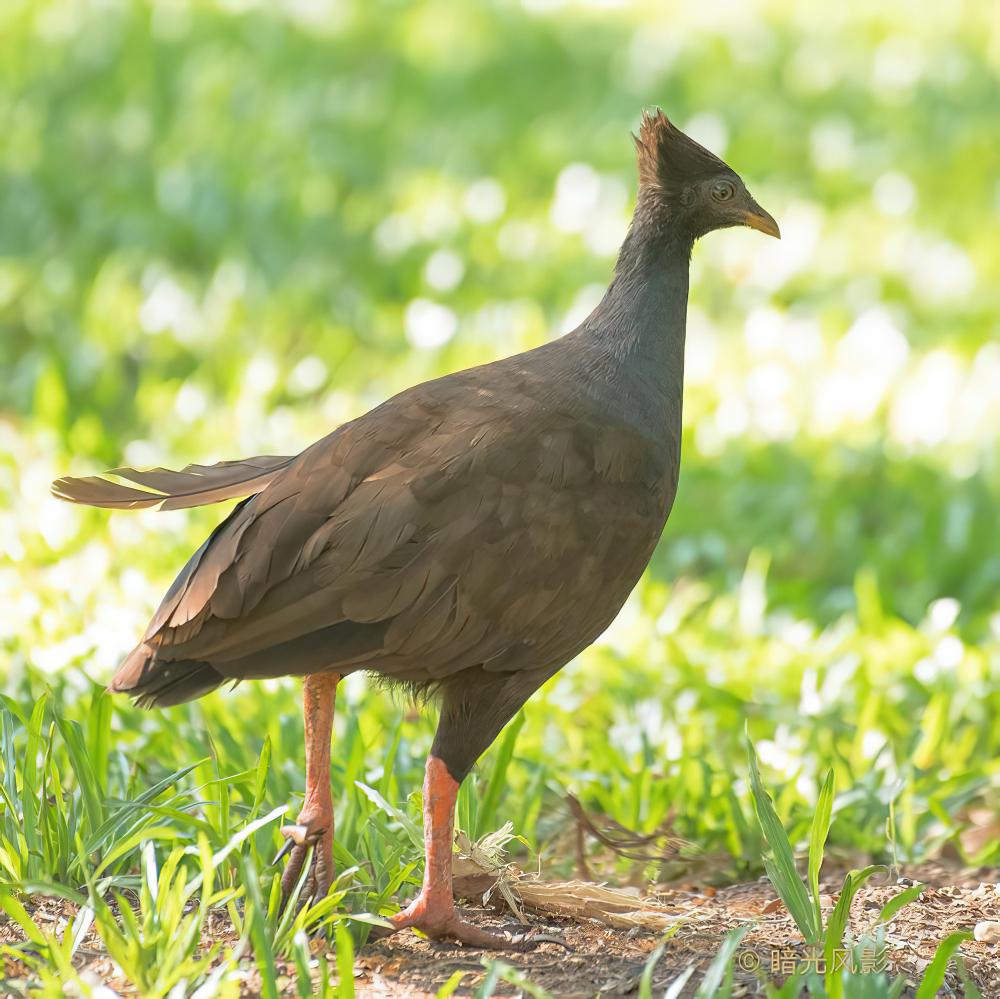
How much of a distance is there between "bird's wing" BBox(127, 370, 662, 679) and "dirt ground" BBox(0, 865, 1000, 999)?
61 centimetres

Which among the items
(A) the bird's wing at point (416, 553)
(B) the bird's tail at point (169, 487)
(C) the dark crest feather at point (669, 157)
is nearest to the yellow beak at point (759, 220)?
(C) the dark crest feather at point (669, 157)

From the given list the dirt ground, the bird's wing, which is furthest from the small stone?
the bird's wing

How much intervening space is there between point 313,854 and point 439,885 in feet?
1.04

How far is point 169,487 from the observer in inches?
142

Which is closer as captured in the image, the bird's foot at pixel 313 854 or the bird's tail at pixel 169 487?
the bird's foot at pixel 313 854

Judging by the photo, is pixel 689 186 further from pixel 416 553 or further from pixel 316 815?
pixel 316 815

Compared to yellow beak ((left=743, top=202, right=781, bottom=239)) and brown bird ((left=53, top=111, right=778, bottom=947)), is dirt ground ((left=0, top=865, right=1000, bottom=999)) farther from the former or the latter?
yellow beak ((left=743, top=202, right=781, bottom=239))

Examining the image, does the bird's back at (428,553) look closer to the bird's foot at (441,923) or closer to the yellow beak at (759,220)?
the bird's foot at (441,923)

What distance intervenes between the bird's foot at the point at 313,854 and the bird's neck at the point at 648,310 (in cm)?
124

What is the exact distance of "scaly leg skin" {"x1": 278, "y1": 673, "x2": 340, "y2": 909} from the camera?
335cm

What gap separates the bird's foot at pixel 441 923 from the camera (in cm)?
322

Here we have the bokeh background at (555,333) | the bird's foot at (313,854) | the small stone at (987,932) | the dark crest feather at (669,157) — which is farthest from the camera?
the bokeh background at (555,333)

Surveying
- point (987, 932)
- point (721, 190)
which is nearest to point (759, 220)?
point (721, 190)

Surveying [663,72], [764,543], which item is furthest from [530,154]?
[764,543]
